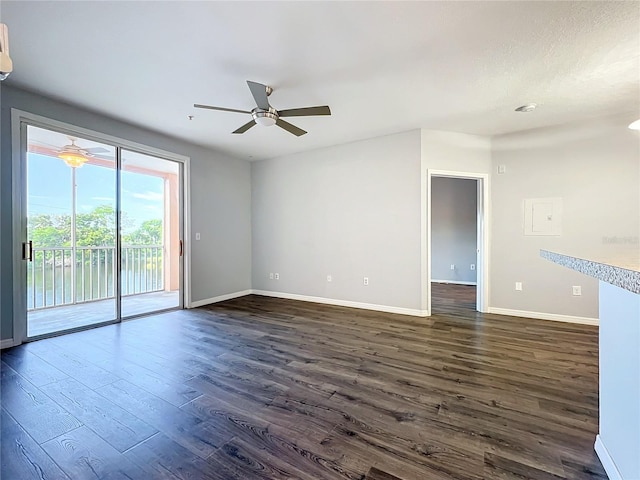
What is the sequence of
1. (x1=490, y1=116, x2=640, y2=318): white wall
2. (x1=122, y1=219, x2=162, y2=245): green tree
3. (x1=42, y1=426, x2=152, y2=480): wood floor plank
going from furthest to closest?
1. (x1=122, y1=219, x2=162, y2=245): green tree
2. (x1=490, y1=116, x2=640, y2=318): white wall
3. (x1=42, y1=426, x2=152, y2=480): wood floor plank

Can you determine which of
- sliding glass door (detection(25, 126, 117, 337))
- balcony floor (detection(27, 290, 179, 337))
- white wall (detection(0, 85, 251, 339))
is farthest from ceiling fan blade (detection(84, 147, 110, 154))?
balcony floor (detection(27, 290, 179, 337))

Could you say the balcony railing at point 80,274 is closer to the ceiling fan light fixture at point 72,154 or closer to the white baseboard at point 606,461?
the ceiling fan light fixture at point 72,154

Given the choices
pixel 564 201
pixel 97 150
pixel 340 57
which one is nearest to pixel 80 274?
pixel 97 150

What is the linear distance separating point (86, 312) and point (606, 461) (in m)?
5.75

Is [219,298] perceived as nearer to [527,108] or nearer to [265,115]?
[265,115]

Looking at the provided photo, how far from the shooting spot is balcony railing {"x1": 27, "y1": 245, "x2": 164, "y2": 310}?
4.09 meters

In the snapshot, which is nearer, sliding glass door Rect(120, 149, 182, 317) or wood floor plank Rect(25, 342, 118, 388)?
wood floor plank Rect(25, 342, 118, 388)

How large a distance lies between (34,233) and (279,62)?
4088 millimetres

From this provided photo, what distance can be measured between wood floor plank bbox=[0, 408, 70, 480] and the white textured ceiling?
2674 millimetres

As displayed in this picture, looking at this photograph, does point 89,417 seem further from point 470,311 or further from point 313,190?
→ point 470,311

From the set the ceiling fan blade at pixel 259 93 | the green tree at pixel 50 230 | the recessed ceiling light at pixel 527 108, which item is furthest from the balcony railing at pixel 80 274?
the recessed ceiling light at pixel 527 108

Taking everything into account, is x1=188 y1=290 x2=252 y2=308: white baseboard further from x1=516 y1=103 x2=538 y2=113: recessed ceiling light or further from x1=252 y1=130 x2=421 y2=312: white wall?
x1=516 y1=103 x2=538 y2=113: recessed ceiling light

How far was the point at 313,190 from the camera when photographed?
16.0ft

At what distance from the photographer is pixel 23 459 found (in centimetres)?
141
